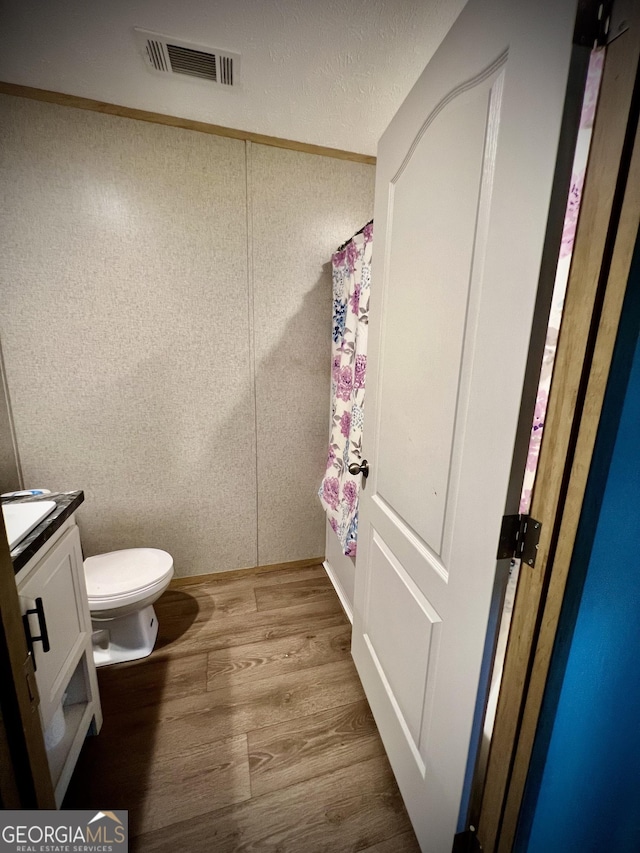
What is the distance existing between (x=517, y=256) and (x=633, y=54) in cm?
25

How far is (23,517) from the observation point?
998 millimetres

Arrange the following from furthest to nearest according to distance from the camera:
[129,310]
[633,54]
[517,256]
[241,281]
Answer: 1. [241,281]
2. [129,310]
3. [517,256]
4. [633,54]

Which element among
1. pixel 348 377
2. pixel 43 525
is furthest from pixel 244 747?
pixel 348 377

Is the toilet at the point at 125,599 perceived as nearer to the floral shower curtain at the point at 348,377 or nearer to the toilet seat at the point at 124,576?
the toilet seat at the point at 124,576

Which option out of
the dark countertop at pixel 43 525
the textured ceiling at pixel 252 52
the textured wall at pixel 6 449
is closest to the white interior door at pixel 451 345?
the textured ceiling at pixel 252 52

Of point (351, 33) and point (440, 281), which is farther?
point (351, 33)

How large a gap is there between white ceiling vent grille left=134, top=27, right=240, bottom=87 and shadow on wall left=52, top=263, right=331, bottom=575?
88 cm

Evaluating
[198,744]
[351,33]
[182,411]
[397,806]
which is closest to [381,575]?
[397,806]

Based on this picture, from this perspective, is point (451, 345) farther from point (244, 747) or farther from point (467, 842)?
point (244, 747)

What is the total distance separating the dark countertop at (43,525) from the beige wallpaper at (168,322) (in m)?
0.63

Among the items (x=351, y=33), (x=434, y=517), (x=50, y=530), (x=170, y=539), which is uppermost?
(x=351, y=33)

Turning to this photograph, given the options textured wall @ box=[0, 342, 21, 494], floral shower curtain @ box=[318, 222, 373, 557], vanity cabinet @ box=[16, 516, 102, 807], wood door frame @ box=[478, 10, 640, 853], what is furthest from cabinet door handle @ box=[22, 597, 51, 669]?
textured wall @ box=[0, 342, 21, 494]

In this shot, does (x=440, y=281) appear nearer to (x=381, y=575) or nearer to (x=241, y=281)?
(x=381, y=575)

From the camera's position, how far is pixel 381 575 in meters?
1.17
